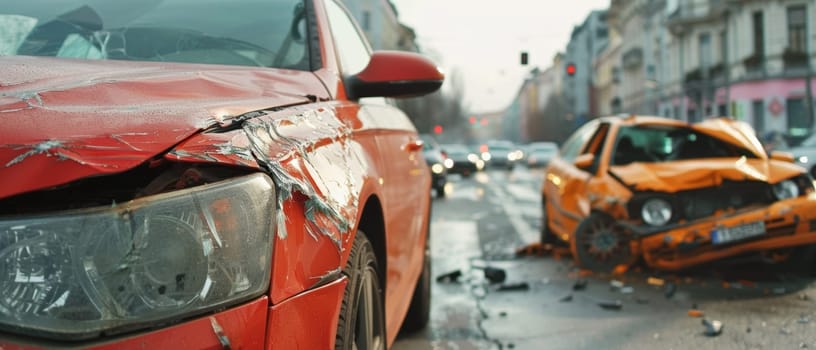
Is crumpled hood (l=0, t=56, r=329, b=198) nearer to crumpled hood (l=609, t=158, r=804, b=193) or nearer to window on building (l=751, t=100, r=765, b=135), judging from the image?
crumpled hood (l=609, t=158, r=804, b=193)

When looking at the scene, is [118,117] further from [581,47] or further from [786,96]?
[581,47]

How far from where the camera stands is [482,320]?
17.6 ft

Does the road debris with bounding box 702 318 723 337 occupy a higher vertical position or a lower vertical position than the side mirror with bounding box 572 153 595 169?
lower

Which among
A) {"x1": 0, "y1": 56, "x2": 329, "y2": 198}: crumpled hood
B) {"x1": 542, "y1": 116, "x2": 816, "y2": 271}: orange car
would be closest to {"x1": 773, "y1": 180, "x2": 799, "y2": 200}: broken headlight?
{"x1": 542, "y1": 116, "x2": 816, "y2": 271}: orange car

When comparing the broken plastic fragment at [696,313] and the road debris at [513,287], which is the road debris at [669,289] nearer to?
the broken plastic fragment at [696,313]

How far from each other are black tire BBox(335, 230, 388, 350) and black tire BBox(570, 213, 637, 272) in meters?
4.25

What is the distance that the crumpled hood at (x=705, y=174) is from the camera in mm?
6504

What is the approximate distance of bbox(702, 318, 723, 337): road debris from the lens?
478 cm

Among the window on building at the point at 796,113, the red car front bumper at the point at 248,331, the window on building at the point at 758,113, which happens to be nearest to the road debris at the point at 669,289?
the red car front bumper at the point at 248,331

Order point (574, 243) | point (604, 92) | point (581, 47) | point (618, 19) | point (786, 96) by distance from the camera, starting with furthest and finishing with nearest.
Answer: point (581, 47), point (604, 92), point (618, 19), point (786, 96), point (574, 243)

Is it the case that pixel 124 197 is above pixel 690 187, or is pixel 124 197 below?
above

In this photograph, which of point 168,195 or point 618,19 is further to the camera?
point 618,19

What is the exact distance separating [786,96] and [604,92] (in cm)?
4980

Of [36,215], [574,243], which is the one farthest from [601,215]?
[36,215]
